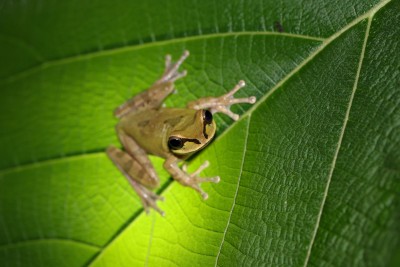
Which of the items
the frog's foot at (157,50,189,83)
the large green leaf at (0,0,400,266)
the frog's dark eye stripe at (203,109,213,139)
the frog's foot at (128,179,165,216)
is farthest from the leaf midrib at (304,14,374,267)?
the frog's foot at (157,50,189,83)

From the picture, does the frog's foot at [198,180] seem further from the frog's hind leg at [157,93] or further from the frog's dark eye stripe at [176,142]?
the frog's hind leg at [157,93]

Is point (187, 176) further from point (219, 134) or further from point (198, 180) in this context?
point (219, 134)

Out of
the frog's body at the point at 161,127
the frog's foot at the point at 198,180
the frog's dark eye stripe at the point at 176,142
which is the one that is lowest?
the frog's foot at the point at 198,180

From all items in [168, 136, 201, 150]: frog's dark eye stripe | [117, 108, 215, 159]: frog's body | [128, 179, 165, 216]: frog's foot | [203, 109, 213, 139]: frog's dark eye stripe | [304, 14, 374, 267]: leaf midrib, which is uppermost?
[117, 108, 215, 159]: frog's body

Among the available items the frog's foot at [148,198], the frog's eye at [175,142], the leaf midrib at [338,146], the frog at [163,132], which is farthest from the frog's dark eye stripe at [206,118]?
the leaf midrib at [338,146]

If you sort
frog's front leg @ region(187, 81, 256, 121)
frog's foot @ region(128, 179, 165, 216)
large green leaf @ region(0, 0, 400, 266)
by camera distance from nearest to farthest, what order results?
large green leaf @ region(0, 0, 400, 266)
frog's front leg @ region(187, 81, 256, 121)
frog's foot @ region(128, 179, 165, 216)

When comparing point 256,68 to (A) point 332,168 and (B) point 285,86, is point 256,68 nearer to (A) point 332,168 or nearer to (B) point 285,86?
(B) point 285,86

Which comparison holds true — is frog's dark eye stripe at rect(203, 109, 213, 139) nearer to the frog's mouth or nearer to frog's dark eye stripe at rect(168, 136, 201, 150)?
the frog's mouth
